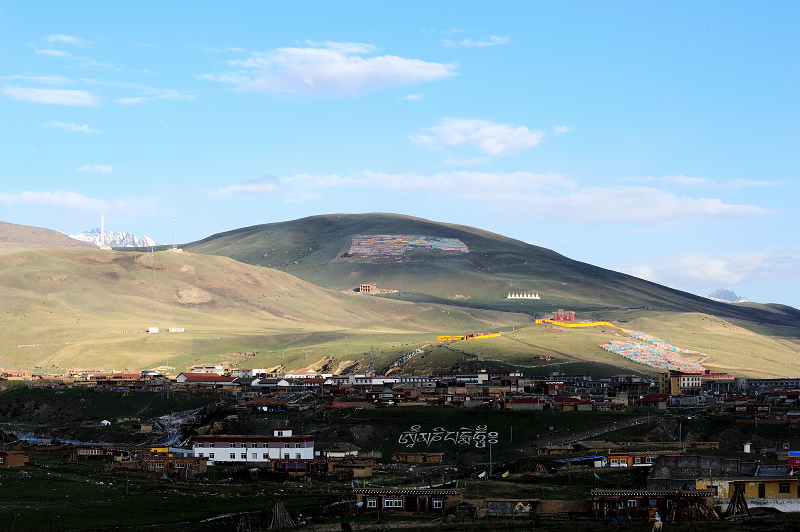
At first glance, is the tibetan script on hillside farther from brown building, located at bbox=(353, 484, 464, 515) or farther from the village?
brown building, located at bbox=(353, 484, 464, 515)

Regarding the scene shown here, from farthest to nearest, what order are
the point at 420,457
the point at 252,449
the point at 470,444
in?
the point at 470,444 < the point at 420,457 < the point at 252,449

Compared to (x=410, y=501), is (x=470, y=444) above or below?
above

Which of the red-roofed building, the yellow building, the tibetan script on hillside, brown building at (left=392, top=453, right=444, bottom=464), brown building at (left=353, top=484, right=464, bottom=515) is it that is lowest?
brown building at (left=392, top=453, right=444, bottom=464)

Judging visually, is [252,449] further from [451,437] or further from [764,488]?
[764,488]

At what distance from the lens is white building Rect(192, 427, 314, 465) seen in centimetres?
9769

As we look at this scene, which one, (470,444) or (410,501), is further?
(470,444)

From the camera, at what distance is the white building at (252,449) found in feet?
320

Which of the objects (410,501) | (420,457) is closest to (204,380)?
(420,457)

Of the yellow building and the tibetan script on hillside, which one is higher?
the yellow building

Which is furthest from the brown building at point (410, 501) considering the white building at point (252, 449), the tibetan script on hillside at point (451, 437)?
the tibetan script on hillside at point (451, 437)

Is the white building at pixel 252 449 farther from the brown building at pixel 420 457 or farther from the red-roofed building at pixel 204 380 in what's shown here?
the red-roofed building at pixel 204 380

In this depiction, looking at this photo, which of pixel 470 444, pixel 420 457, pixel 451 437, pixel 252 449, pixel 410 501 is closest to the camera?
pixel 410 501

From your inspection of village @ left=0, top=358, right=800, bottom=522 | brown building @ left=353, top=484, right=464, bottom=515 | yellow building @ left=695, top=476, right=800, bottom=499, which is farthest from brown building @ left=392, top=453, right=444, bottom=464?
yellow building @ left=695, top=476, right=800, bottom=499

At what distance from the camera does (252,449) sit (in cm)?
9838
